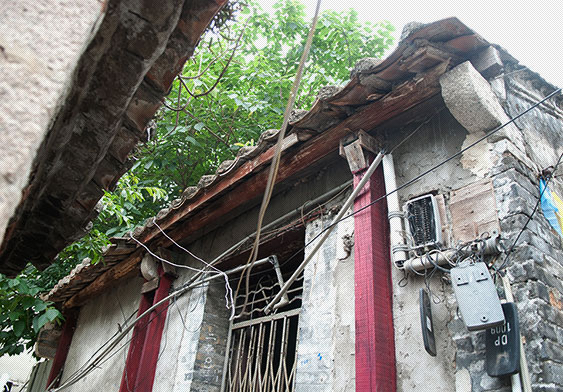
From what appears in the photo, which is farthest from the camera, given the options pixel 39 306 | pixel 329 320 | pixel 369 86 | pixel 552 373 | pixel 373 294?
pixel 39 306

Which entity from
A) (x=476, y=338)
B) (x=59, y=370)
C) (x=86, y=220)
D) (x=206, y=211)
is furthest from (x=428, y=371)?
(x=59, y=370)

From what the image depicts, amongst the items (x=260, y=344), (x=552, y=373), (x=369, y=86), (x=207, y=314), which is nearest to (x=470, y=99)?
(x=369, y=86)

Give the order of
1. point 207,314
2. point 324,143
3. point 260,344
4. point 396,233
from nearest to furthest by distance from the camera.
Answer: point 396,233 < point 324,143 < point 260,344 < point 207,314

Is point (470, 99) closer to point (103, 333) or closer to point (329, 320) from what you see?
point (329, 320)

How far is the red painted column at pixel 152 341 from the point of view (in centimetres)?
509

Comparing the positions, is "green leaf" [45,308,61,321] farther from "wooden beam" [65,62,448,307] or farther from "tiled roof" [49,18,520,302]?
"tiled roof" [49,18,520,302]

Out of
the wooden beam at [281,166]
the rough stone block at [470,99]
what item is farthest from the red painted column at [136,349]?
the rough stone block at [470,99]

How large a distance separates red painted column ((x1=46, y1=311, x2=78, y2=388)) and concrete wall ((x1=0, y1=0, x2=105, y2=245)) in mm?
7594

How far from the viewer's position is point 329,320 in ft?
11.3

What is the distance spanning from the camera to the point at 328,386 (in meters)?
3.17

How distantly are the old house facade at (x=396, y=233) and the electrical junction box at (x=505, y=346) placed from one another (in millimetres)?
34

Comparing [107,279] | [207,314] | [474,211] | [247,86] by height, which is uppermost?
[247,86]

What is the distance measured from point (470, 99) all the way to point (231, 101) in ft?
16.3

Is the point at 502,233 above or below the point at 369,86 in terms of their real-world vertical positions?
below
